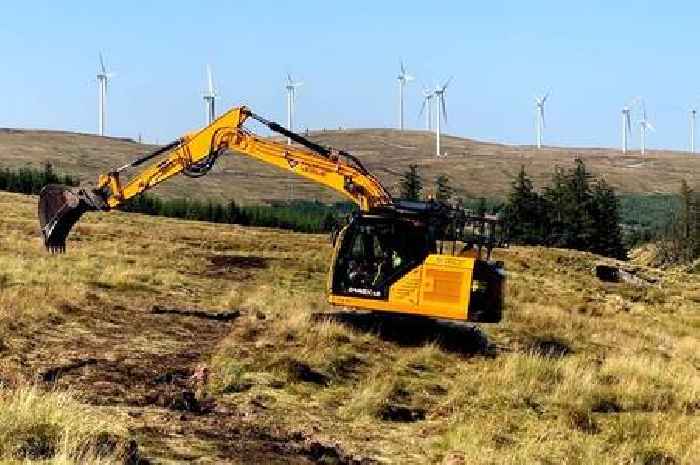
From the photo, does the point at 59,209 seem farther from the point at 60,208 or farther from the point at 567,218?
the point at 567,218

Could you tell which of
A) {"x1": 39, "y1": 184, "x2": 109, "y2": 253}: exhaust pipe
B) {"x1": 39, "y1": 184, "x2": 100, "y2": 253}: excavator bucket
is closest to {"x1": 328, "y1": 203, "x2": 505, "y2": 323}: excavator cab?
{"x1": 39, "y1": 184, "x2": 109, "y2": 253}: exhaust pipe

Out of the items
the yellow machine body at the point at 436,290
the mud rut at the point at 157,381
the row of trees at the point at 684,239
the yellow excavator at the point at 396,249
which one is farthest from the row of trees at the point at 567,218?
the mud rut at the point at 157,381

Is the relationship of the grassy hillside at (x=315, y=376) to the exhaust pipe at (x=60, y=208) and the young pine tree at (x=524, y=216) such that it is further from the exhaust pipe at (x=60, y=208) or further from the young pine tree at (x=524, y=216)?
the young pine tree at (x=524, y=216)

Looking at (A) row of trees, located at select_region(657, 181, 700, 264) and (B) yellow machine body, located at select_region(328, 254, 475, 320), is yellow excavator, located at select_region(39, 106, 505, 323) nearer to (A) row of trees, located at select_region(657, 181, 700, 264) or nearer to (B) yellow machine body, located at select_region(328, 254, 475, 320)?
(B) yellow machine body, located at select_region(328, 254, 475, 320)

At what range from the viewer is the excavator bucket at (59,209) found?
27480 mm

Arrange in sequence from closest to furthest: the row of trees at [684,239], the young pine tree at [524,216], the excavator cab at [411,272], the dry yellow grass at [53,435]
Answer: the dry yellow grass at [53,435] → the excavator cab at [411,272] → the young pine tree at [524,216] → the row of trees at [684,239]

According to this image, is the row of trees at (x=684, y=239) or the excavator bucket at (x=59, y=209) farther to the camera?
the row of trees at (x=684, y=239)

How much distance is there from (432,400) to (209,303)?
12.3 metres

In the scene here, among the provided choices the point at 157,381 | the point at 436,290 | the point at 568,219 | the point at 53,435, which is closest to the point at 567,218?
the point at 568,219

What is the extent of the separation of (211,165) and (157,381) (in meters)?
11.4

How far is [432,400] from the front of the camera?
15.7 m

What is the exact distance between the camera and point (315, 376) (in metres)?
16.1

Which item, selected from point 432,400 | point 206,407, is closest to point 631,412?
point 432,400

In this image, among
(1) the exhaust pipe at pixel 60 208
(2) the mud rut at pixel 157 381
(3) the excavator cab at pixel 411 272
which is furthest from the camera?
(1) the exhaust pipe at pixel 60 208
